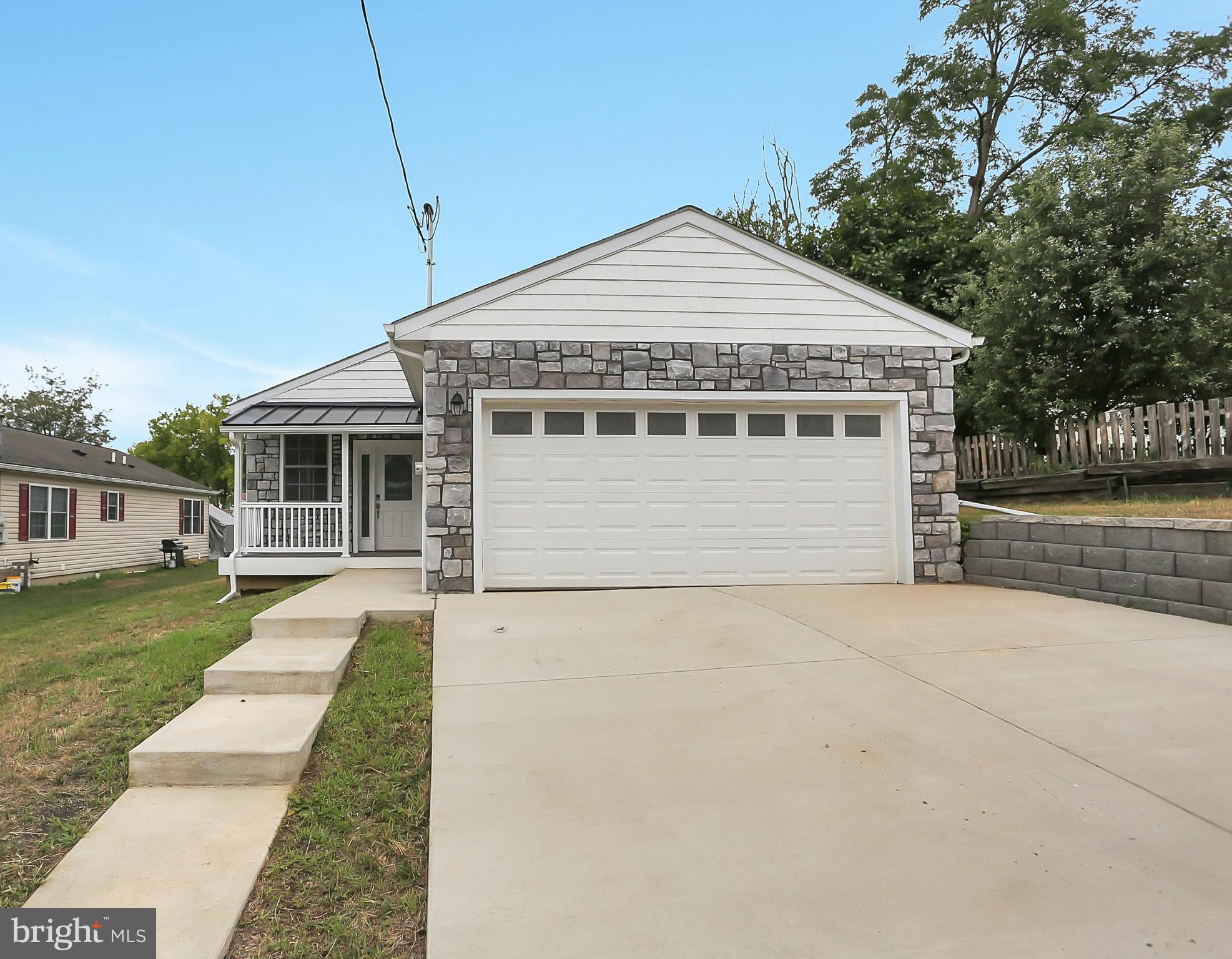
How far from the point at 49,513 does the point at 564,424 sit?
16.8 meters

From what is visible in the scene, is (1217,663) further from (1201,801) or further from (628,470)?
(628,470)

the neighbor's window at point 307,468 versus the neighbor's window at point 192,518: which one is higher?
the neighbor's window at point 307,468

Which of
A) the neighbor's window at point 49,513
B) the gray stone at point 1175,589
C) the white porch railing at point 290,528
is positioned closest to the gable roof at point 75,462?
the neighbor's window at point 49,513

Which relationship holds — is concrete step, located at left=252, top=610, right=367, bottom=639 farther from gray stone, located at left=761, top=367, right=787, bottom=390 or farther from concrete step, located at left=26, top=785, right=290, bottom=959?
gray stone, located at left=761, top=367, right=787, bottom=390

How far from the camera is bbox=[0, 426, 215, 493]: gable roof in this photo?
54.5 feet

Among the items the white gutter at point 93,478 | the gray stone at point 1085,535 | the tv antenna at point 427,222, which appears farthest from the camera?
the white gutter at point 93,478

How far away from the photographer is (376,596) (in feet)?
22.8

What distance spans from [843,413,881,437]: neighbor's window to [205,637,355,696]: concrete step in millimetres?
5917

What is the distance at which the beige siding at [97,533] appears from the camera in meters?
16.1

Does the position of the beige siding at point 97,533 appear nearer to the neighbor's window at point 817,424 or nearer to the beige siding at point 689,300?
the beige siding at point 689,300

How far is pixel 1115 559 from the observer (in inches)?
255

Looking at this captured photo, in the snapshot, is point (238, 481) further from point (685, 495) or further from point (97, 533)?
point (97, 533)

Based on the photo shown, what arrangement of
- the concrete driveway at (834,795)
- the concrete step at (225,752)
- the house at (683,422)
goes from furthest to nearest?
the house at (683,422) < the concrete step at (225,752) < the concrete driveway at (834,795)

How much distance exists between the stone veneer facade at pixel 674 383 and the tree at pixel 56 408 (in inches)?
1614
